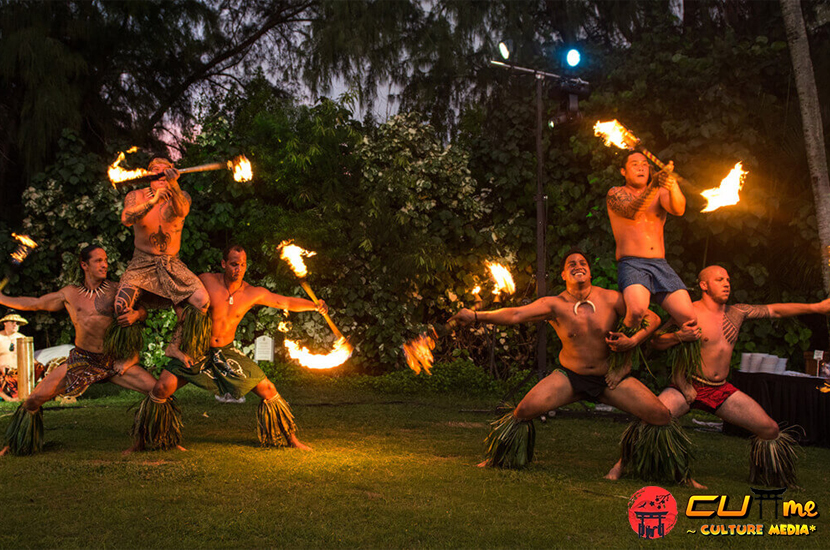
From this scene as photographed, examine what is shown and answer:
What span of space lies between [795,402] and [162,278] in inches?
233

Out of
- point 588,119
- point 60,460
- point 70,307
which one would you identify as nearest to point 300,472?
point 60,460

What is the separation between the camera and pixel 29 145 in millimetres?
11125

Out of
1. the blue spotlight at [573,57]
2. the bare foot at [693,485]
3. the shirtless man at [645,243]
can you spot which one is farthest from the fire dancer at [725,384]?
the blue spotlight at [573,57]

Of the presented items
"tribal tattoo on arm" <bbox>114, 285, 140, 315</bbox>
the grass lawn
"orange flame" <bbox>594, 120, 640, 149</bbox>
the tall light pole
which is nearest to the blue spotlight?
the tall light pole

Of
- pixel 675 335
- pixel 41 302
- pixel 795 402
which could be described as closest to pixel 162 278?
pixel 41 302

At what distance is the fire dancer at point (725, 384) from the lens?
15.6ft

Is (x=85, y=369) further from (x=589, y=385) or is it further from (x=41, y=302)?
(x=589, y=385)

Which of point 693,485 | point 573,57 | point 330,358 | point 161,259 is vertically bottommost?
point 693,485

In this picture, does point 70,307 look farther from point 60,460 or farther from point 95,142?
point 95,142

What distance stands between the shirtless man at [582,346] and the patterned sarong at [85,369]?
288 cm

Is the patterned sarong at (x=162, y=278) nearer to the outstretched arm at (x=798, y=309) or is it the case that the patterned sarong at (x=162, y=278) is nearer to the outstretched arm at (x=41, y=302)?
the outstretched arm at (x=41, y=302)

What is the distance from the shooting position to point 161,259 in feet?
18.7

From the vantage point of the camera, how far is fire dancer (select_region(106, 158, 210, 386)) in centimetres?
550

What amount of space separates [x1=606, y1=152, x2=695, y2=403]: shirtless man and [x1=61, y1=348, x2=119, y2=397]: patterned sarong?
396 centimetres
